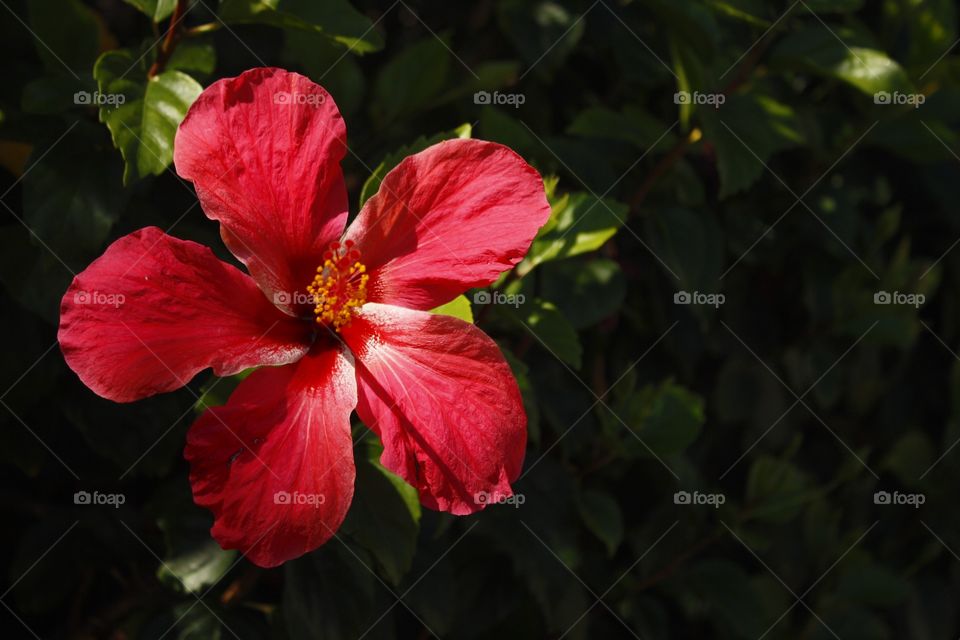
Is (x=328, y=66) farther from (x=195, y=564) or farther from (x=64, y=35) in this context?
(x=195, y=564)

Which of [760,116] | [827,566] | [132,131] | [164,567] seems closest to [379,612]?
[164,567]

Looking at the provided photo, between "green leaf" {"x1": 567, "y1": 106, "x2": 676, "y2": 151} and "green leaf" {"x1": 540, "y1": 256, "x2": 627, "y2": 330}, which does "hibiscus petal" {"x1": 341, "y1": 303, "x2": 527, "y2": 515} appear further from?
"green leaf" {"x1": 567, "y1": 106, "x2": 676, "y2": 151}

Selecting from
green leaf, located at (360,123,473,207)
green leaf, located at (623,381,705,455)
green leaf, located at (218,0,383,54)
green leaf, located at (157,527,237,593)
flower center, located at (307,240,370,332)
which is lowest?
green leaf, located at (157,527,237,593)

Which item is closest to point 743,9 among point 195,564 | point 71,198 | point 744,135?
point 744,135

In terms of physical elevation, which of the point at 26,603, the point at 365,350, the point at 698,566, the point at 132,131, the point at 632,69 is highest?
the point at 632,69

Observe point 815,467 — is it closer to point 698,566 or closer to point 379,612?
point 698,566

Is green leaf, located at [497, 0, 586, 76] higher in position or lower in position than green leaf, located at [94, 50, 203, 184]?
higher

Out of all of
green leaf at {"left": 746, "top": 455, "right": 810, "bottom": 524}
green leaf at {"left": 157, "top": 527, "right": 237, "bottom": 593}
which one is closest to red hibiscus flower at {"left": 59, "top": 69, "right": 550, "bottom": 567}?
green leaf at {"left": 157, "top": 527, "right": 237, "bottom": 593}

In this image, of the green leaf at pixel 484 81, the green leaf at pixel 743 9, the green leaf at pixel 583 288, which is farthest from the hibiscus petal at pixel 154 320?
the green leaf at pixel 743 9
